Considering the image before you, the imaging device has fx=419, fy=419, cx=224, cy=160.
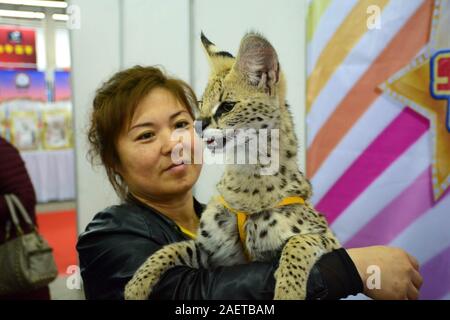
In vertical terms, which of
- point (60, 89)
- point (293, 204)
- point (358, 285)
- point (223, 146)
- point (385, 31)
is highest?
point (385, 31)

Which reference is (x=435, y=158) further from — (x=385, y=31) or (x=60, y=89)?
(x=60, y=89)

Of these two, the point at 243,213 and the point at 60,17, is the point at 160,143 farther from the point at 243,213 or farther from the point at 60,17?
the point at 60,17

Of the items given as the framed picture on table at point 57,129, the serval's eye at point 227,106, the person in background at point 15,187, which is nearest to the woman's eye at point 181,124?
the serval's eye at point 227,106

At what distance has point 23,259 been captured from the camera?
0.94 metres

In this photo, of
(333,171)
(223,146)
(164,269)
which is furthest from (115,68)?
(333,171)

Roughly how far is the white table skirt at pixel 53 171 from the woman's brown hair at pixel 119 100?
94mm

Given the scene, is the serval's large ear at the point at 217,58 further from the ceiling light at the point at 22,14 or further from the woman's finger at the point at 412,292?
the woman's finger at the point at 412,292

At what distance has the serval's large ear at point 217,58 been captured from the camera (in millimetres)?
761

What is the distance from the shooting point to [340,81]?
3.14 ft

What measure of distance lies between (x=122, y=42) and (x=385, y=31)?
22.3 inches

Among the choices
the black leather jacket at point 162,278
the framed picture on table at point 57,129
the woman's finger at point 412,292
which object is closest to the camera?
the black leather jacket at point 162,278

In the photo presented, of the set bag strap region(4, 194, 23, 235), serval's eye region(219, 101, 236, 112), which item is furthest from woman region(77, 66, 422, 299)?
bag strap region(4, 194, 23, 235)

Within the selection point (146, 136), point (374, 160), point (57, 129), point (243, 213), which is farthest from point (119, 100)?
point (374, 160)

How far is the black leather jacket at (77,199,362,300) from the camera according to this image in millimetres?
677
